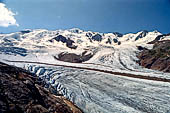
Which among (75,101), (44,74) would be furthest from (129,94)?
(44,74)

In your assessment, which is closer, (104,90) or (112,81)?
(104,90)

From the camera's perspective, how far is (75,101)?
518 inches

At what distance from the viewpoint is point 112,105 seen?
1234cm

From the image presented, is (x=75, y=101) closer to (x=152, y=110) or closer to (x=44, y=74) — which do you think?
(x=152, y=110)

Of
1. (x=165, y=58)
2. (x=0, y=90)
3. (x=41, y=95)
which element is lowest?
(x=41, y=95)

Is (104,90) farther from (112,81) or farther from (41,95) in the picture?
(41,95)

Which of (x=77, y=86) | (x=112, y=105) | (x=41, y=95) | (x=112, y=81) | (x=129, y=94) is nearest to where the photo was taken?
(x=41, y=95)

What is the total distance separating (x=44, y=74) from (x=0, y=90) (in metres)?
13.6

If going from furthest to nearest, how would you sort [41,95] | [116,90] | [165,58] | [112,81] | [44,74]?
[165,58] < [44,74] < [112,81] < [116,90] < [41,95]

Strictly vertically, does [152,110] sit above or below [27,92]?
below

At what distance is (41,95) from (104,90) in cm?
738

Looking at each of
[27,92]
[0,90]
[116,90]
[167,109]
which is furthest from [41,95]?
[167,109]

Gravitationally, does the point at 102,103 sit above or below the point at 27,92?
below

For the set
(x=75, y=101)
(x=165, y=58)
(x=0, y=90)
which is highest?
(x=165, y=58)
